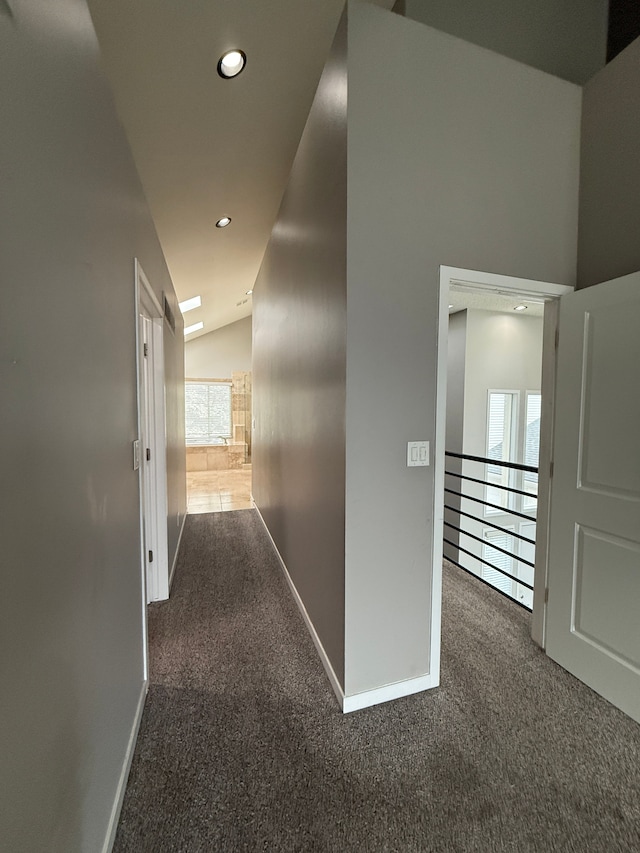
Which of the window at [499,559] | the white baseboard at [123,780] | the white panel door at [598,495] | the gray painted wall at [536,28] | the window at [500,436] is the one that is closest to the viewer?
the white baseboard at [123,780]

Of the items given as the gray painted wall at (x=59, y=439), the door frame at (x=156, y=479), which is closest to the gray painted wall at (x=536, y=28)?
the gray painted wall at (x=59, y=439)

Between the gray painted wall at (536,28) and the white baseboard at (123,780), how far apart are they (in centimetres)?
363

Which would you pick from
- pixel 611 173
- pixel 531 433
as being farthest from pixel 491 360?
pixel 611 173

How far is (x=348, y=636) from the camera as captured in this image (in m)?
1.63

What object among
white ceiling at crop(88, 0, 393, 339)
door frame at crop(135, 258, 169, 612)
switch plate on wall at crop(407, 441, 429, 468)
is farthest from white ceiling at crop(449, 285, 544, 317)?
door frame at crop(135, 258, 169, 612)

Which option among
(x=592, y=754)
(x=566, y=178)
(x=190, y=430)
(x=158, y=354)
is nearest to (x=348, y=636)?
(x=592, y=754)

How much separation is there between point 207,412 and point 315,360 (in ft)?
24.6

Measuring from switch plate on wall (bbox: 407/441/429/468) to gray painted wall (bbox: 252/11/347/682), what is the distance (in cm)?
32

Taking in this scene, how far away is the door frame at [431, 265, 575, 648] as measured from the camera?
5.49 ft

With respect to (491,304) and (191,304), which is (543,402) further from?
(191,304)

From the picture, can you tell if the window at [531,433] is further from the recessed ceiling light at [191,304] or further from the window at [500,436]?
the recessed ceiling light at [191,304]

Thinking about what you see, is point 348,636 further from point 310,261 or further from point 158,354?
point 158,354

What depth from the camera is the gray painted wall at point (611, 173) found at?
1.68 metres

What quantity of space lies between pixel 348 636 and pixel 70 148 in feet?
6.58
